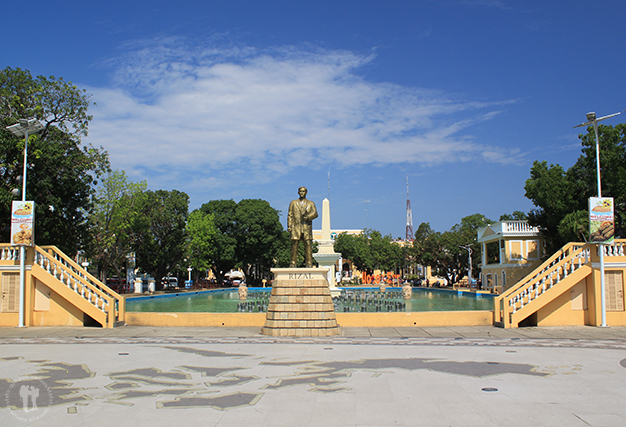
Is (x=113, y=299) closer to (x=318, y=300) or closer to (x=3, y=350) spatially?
(x=3, y=350)

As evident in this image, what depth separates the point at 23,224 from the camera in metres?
17.0

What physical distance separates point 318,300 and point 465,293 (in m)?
35.0

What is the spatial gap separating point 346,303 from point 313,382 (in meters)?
25.5

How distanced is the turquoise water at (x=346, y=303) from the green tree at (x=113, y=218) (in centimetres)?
A: 523

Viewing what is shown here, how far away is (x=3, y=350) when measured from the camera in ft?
39.1

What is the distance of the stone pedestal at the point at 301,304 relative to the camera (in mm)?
14602

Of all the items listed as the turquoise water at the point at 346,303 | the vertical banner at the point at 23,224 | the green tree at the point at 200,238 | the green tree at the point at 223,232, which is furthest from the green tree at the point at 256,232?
the vertical banner at the point at 23,224

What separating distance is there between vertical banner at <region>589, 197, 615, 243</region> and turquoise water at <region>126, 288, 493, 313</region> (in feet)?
42.1

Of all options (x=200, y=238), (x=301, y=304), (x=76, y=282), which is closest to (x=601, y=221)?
(x=301, y=304)

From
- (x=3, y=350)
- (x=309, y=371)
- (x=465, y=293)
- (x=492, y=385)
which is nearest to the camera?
(x=492, y=385)

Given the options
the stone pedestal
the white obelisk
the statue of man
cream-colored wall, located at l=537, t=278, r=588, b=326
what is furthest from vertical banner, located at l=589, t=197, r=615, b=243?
the white obelisk

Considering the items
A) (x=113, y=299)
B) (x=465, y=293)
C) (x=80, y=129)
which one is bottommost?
(x=465, y=293)

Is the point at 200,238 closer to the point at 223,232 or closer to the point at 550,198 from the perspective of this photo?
the point at 223,232

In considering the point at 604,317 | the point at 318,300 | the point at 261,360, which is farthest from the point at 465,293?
the point at 261,360
